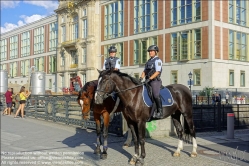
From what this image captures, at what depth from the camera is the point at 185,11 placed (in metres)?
45.6

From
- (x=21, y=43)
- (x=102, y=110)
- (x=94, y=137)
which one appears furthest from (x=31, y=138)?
(x=21, y=43)

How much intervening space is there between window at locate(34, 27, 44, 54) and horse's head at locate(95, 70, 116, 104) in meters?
71.3

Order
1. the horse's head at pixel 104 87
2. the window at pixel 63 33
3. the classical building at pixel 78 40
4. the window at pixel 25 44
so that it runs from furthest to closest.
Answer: the window at pixel 25 44
the window at pixel 63 33
the classical building at pixel 78 40
the horse's head at pixel 104 87

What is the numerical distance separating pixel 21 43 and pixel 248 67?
5842 centimetres

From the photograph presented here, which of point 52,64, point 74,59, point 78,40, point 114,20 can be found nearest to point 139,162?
point 114,20

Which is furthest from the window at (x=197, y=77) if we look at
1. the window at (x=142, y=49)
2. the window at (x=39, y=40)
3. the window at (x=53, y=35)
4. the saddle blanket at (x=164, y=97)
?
the window at (x=39, y=40)

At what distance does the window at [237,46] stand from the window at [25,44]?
52118 mm

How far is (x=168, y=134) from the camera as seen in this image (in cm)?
1393

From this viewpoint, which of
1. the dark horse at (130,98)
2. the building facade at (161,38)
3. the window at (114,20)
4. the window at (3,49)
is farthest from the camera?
the window at (3,49)

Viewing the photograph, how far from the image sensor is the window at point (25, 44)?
8219cm

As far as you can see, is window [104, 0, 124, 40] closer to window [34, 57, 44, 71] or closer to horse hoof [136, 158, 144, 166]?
window [34, 57, 44, 71]

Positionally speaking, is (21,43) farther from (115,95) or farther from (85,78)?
(115,95)

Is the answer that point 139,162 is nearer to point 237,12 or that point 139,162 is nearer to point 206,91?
point 206,91

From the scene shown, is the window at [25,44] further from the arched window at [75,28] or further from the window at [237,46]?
the window at [237,46]
